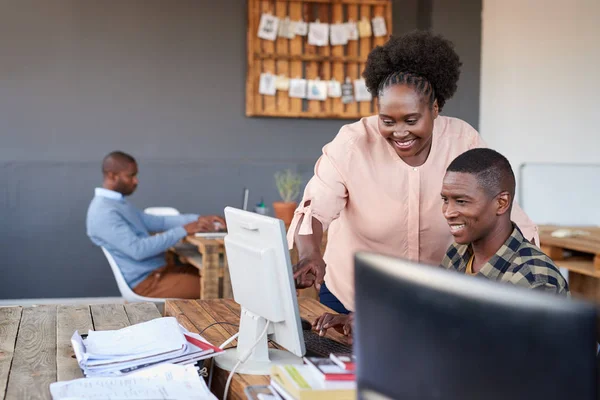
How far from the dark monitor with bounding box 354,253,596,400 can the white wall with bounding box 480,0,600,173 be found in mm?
5100

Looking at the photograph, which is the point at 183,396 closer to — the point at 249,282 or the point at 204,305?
the point at 249,282

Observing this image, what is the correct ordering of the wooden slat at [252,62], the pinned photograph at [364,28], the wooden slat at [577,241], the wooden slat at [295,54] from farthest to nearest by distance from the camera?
the pinned photograph at [364,28] < the wooden slat at [295,54] < the wooden slat at [252,62] < the wooden slat at [577,241]

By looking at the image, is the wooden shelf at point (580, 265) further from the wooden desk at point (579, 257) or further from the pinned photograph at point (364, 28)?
the pinned photograph at point (364, 28)

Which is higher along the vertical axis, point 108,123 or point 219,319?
point 108,123

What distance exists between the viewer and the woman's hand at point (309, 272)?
2.02m

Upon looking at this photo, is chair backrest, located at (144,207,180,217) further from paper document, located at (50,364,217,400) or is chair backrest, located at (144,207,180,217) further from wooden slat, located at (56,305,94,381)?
paper document, located at (50,364,217,400)

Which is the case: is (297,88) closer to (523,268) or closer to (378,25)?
(378,25)

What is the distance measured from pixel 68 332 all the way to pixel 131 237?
215 cm

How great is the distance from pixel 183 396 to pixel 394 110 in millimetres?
974

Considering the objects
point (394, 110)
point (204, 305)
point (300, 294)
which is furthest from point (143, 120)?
point (394, 110)

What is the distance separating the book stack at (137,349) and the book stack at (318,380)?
1.16 feet

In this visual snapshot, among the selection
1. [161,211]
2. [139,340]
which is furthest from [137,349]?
[161,211]

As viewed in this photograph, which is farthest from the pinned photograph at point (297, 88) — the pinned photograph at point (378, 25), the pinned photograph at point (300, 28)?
the pinned photograph at point (378, 25)

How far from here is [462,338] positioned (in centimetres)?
92
